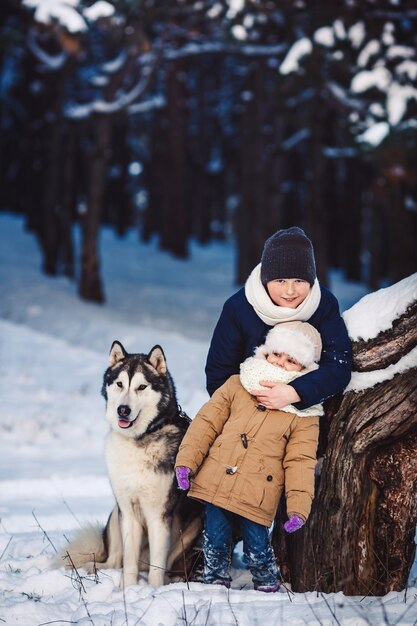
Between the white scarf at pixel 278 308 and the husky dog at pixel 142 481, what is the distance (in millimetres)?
808

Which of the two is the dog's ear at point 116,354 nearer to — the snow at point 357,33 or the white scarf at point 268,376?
the white scarf at point 268,376

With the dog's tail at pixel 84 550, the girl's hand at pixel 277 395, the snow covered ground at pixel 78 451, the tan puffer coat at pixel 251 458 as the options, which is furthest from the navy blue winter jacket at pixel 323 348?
the dog's tail at pixel 84 550

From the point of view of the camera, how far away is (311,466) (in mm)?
3828

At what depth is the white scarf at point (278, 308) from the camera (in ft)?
13.5

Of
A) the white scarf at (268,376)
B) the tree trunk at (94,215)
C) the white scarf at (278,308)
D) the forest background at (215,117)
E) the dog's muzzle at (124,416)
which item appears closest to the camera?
the white scarf at (268,376)

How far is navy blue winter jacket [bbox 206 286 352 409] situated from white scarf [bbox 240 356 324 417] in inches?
3.1

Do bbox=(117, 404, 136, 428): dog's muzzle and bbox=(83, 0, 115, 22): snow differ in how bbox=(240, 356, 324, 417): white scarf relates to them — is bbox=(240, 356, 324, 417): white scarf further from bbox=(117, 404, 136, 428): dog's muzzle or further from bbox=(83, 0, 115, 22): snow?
bbox=(83, 0, 115, 22): snow

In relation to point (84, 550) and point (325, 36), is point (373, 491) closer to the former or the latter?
point (84, 550)

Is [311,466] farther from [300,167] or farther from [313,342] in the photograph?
[300,167]

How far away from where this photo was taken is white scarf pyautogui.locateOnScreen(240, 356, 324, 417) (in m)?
3.98

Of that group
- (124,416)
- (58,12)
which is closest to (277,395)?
(124,416)

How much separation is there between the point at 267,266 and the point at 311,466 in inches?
47.2

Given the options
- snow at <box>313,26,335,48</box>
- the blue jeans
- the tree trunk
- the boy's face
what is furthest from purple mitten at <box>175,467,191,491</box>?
the tree trunk

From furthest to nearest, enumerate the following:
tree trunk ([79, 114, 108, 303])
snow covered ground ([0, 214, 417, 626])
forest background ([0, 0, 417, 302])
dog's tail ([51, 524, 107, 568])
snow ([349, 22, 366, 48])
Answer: tree trunk ([79, 114, 108, 303]), forest background ([0, 0, 417, 302]), snow ([349, 22, 366, 48]), dog's tail ([51, 524, 107, 568]), snow covered ground ([0, 214, 417, 626])
